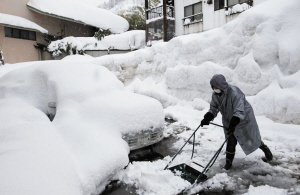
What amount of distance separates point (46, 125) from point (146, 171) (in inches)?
64.6

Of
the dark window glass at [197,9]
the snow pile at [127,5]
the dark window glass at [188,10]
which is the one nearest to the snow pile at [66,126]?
the dark window glass at [197,9]

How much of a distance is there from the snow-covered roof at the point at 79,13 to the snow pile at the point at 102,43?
288cm

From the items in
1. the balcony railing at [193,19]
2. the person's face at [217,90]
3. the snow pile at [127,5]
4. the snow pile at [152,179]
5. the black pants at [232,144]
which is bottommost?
the snow pile at [152,179]

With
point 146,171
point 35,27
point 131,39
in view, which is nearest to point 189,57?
point 146,171

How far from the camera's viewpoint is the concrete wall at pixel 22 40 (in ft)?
50.4

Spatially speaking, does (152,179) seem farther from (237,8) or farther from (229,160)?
(237,8)

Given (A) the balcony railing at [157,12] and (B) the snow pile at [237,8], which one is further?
(A) the balcony railing at [157,12]

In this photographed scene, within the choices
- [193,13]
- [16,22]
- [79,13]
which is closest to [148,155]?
[193,13]

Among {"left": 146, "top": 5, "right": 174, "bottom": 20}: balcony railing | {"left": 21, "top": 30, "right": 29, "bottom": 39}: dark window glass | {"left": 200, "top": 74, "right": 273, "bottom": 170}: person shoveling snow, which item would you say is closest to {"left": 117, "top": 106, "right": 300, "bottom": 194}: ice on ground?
{"left": 200, "top": 74, "right": 273, "bottom": 170}: person shoveling snow

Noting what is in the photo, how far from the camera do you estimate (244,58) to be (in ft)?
21.1

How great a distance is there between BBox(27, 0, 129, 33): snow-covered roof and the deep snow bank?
39.3 feet

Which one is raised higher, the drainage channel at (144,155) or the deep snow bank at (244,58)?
the deep snow bank at (244,58)

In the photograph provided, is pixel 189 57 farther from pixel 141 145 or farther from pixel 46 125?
pixel 46 125

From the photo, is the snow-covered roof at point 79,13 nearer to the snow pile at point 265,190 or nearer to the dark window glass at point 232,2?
the dark window glass at point 232,2
